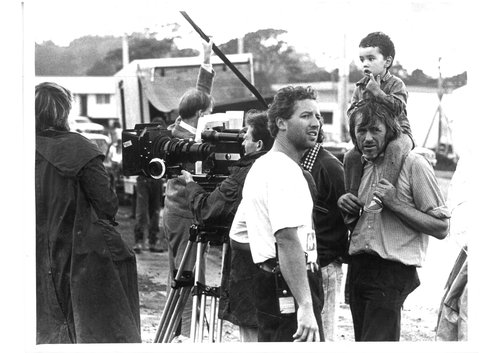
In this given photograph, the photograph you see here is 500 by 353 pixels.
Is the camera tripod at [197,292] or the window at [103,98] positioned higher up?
the window at [103,98]

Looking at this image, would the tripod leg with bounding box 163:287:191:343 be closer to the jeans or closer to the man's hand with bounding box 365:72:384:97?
the jeans

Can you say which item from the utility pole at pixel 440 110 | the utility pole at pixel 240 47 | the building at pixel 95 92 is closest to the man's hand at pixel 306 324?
the utility pole at pixel 440 110

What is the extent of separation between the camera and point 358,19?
4.95 m

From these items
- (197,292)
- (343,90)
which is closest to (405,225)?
(197,292)

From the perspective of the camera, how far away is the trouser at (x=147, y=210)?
10.2 m

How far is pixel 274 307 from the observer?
360cm

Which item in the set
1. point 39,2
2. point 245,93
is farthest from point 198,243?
point 245,93

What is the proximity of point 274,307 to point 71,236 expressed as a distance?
1.13 meters

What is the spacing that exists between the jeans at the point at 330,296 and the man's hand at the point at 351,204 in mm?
417

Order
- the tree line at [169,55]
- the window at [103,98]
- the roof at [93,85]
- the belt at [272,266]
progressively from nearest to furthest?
1. the belt at [272,266]
2. the tree line at [169,55]
3. the roof at [93,85]
4. the window at [103,98]

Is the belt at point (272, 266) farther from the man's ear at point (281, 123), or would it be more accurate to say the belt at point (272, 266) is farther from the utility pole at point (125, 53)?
the utility pole at point (125, 53)

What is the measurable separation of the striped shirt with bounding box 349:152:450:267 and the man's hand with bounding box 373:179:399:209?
44 mm

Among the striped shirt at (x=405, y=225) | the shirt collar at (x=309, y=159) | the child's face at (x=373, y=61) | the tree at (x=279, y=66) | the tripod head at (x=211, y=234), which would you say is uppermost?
the tree at (x=279, y=66)
